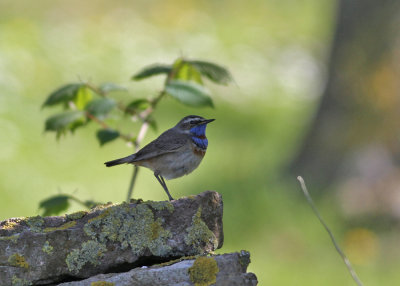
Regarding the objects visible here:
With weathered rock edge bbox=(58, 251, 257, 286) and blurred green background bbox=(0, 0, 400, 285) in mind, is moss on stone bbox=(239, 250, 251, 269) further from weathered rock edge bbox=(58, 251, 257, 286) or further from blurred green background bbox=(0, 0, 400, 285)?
blurred green background bbox=(0, 0, 400, 285)

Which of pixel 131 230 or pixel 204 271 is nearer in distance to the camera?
pixel 204 271

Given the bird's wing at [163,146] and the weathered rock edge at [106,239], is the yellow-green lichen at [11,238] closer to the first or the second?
the weathered rock edge at [106,239]

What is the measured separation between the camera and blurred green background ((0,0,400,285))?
8.92 m

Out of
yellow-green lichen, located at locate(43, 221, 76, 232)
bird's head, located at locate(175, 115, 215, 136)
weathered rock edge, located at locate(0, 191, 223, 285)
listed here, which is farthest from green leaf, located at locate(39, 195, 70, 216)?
bird's head, located at locate(175, 115, 215, 136)

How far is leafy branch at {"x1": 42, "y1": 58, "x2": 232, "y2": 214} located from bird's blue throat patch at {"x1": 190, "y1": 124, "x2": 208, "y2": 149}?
1.98 feet

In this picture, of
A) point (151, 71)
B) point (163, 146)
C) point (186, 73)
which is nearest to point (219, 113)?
point (163, 146)

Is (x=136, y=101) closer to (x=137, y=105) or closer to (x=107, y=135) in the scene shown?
(x=137, y=105)

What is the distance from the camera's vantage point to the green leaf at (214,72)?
16.0 feet

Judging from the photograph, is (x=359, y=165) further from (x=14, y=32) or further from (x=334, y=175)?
(x=14, y=32)

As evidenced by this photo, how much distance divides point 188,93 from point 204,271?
1.53 metres

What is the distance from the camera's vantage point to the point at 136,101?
509cm

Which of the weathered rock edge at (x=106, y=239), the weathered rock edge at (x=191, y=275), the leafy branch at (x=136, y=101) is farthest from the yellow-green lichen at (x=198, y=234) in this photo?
the leafy branch at (x=136, y=101)

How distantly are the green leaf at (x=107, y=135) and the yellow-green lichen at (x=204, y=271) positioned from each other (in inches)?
61.7

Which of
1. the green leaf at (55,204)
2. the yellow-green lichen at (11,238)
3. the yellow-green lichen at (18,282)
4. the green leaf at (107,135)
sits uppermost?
the green leaf at (107,135)
